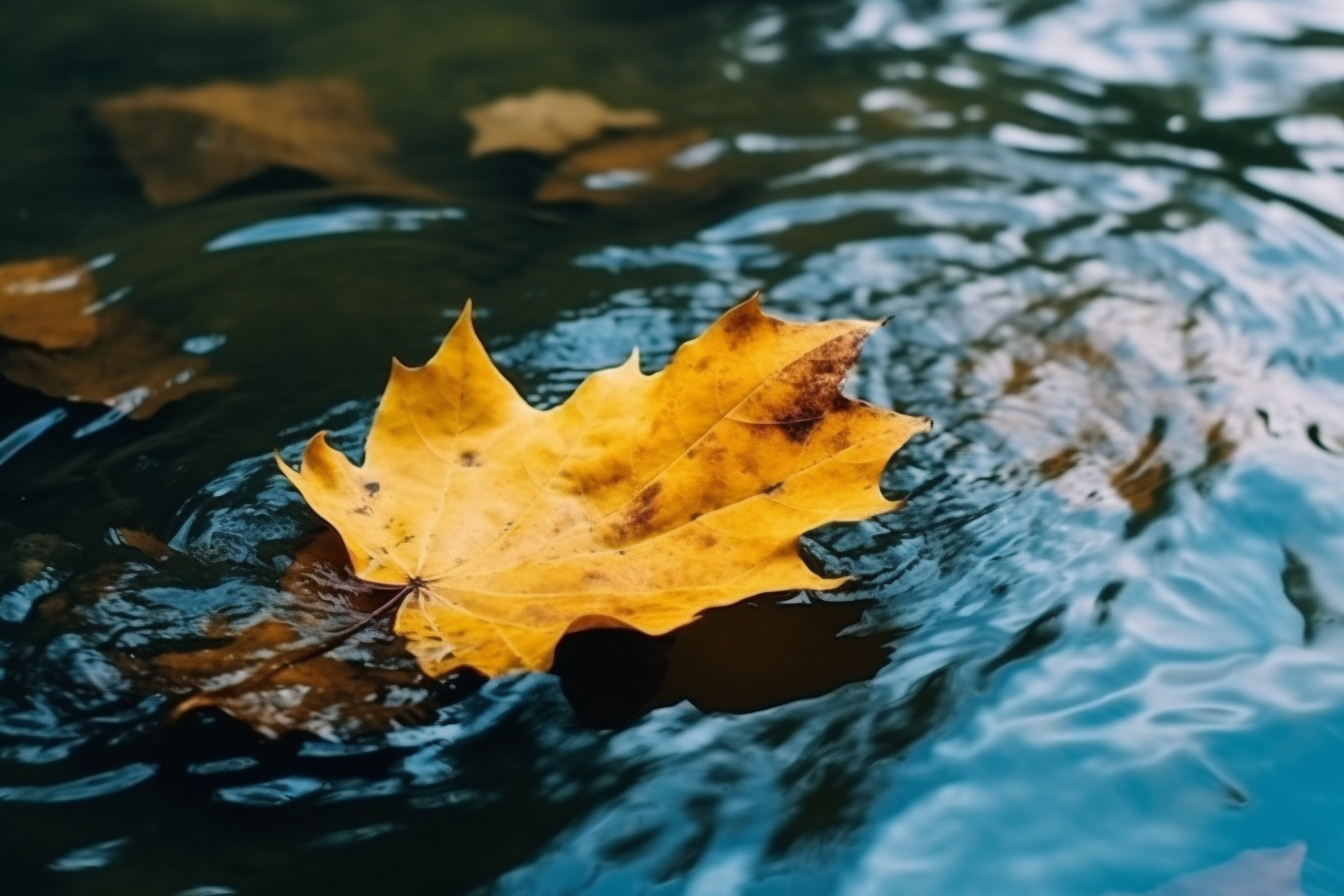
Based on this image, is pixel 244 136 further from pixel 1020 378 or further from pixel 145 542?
pixel 1020 378

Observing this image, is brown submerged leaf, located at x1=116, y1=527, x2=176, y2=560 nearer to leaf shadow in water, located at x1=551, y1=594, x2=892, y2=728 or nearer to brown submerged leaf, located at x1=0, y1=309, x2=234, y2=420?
brown submerged leaf, located at x1=0, y1=309, x2=234, y2=420

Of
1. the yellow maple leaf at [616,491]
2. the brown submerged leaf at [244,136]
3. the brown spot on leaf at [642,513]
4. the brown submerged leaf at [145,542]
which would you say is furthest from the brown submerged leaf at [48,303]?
the brown spot on leaf at [642,513]

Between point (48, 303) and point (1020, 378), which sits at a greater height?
point (48, 303)

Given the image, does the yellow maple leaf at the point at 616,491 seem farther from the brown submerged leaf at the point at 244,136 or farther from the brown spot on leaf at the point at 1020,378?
the brown submerged leaf at the point at 244,136

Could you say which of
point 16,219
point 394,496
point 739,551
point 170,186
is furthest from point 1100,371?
point 16,219

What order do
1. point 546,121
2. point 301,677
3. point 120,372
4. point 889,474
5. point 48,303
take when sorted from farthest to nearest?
point 546,121 → point 48,303 → point 120,372 → point 889,474 → point 301,677

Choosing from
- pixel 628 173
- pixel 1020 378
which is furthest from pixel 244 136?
pixel 1020 378

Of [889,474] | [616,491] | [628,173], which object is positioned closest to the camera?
[616,491]
